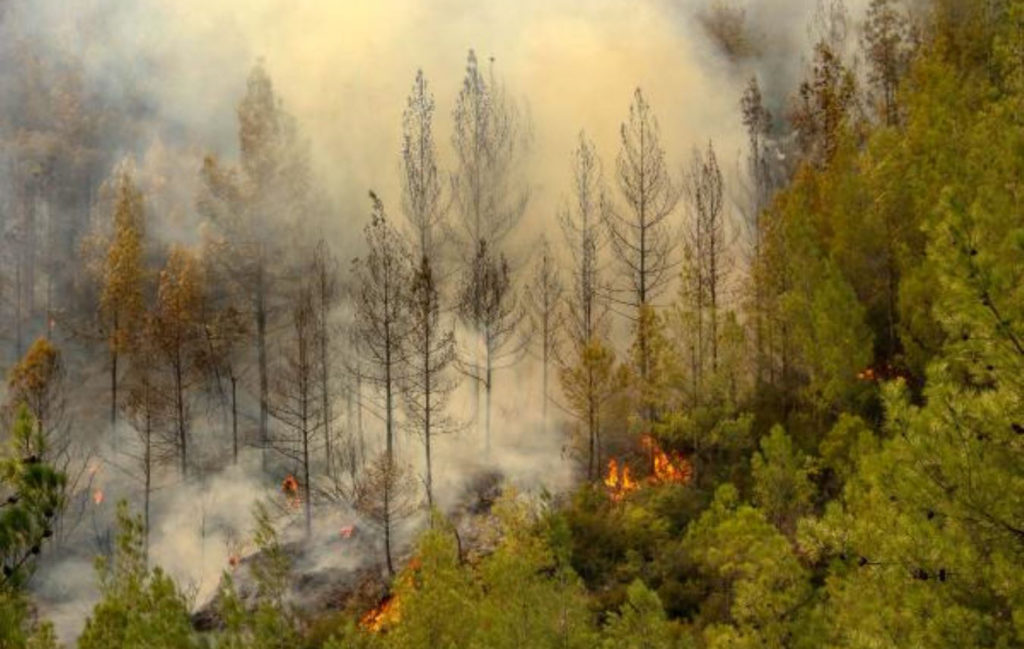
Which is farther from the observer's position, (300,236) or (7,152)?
(7,152)

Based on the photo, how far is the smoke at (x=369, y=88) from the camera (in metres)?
33.8

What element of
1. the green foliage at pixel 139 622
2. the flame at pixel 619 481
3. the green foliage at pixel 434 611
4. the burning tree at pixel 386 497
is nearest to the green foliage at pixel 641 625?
the green foliage at pixel 434 611

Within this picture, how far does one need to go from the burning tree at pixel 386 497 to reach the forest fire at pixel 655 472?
6348mm

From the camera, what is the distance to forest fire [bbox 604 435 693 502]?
1035 inches

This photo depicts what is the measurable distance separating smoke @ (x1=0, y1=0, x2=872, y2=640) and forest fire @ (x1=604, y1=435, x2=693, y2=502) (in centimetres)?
277

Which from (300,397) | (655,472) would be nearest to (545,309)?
(655,472)

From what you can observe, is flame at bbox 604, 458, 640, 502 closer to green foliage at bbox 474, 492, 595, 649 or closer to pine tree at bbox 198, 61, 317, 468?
green foliage at bbox 474, 492, 595, 649

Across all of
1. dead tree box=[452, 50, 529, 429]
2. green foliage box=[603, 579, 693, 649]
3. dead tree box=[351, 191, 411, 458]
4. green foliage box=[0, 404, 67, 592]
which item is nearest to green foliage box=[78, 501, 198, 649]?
green foliage box=[0, 404, 67, 592]

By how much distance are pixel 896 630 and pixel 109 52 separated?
60804 millimetres

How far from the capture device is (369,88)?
4709 cm

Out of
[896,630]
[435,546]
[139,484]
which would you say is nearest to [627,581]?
[435,546]

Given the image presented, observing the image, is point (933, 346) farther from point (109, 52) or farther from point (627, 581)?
point (109, 52)

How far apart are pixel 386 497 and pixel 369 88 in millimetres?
27414

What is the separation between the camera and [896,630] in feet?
24.6
